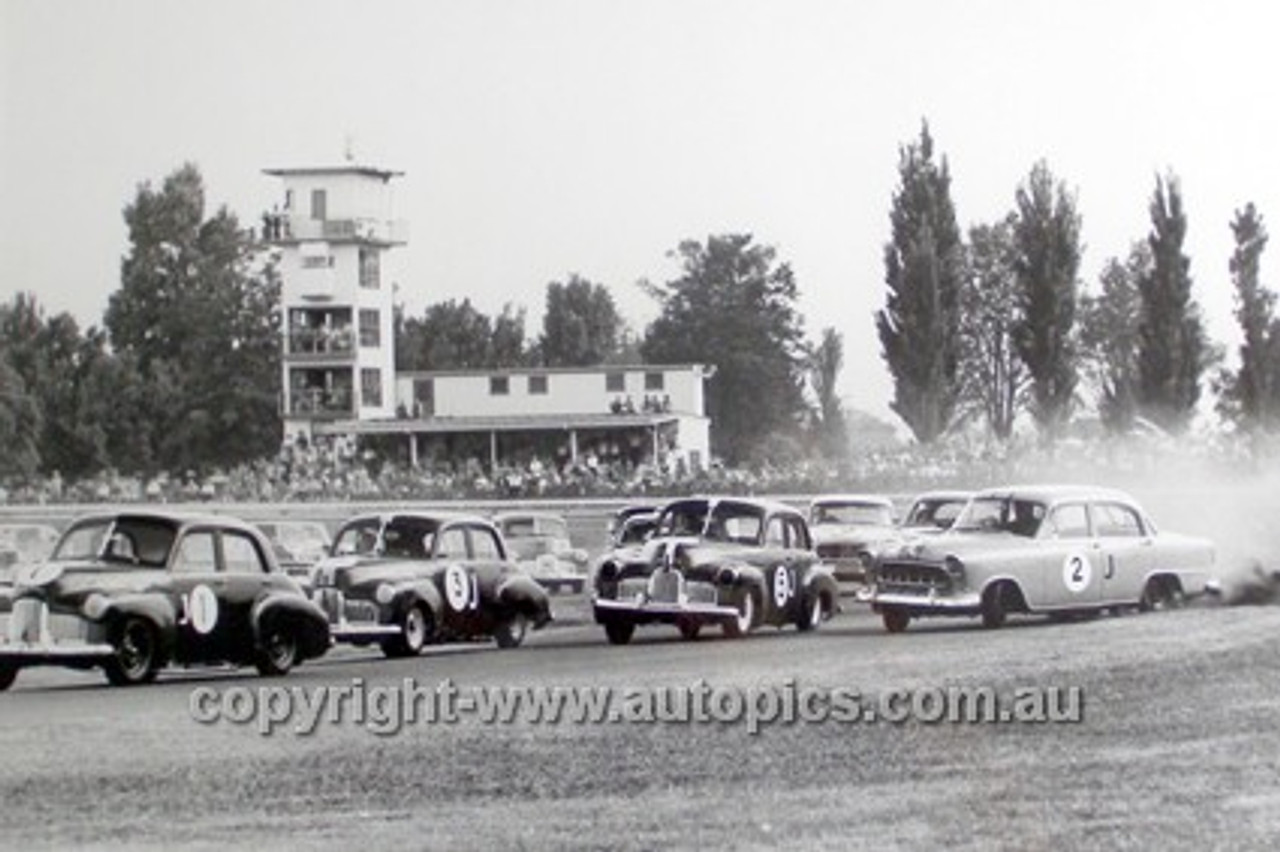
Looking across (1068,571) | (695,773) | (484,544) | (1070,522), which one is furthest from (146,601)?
(1068,571)

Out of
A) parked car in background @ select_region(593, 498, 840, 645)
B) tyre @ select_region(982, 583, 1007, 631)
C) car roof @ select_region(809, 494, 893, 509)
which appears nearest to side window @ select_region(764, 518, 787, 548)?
parked car in background @ select_region(593, 498, 840, 645)

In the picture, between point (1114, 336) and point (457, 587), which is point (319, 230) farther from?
point (457, 587)

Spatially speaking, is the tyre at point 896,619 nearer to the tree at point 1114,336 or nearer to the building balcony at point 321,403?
the tree at point 1114,336

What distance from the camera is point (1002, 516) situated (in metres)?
11.3

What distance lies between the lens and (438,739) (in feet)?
29.4

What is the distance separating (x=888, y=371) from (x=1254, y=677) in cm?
204

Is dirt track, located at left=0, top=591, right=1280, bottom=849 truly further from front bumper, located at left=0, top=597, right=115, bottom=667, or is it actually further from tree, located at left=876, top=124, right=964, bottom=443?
tree, located at left=876, top=124, right=964, bottom=443

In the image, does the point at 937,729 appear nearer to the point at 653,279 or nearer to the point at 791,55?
the point at 653,279

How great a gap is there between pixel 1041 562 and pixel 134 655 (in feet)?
16.5

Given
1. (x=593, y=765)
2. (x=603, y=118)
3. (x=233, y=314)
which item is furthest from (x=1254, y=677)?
(x=233, y=314)

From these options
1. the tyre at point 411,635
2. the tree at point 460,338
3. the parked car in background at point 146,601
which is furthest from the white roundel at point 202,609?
the tree at point 460,338

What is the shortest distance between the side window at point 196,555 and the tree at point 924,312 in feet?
10.6

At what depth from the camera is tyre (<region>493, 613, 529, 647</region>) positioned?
518 inches

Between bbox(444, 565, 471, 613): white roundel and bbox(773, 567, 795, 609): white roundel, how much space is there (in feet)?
5.69
